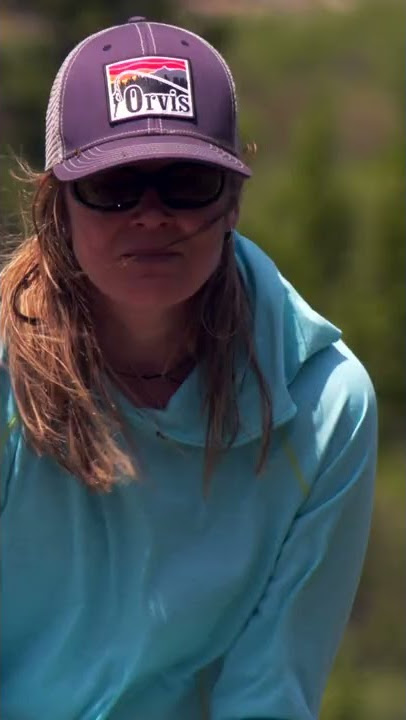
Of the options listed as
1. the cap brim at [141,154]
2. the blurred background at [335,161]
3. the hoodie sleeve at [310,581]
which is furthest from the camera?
the blurred background at [335,161]

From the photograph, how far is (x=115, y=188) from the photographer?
121cm

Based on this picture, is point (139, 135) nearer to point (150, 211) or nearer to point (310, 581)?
point (150, 211)

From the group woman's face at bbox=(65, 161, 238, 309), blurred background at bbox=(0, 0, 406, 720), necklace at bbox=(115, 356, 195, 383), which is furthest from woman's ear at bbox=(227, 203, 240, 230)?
blurred background at bbox=(0, 0, 406, 720)

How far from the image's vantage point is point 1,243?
1.38 meters

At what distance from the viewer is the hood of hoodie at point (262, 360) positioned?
1.28 metres

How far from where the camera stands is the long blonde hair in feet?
4.09

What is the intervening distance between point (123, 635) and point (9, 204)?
19.8 inches

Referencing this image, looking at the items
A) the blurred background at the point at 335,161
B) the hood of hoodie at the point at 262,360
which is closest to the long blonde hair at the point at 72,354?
the hood of hoodie at the point at 262,360

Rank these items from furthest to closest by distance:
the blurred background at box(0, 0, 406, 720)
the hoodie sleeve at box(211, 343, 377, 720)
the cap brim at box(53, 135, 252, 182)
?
1. the blurred background at box(0, 0, 406, 720)
2. the hoodie sleeve at box(211, 343, 377, 720)
3. the cap brim at box(53, 135, 252, 182)

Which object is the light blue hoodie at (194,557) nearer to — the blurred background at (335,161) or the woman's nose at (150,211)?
the woman's nose at (150,211)

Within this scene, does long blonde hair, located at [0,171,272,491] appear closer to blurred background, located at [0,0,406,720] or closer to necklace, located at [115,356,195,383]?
necklace, located at [115,356,195,383]

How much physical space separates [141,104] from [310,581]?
0.47 metres

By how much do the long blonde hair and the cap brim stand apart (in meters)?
0.05

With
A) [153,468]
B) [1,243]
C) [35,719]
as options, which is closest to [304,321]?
[153,468]
